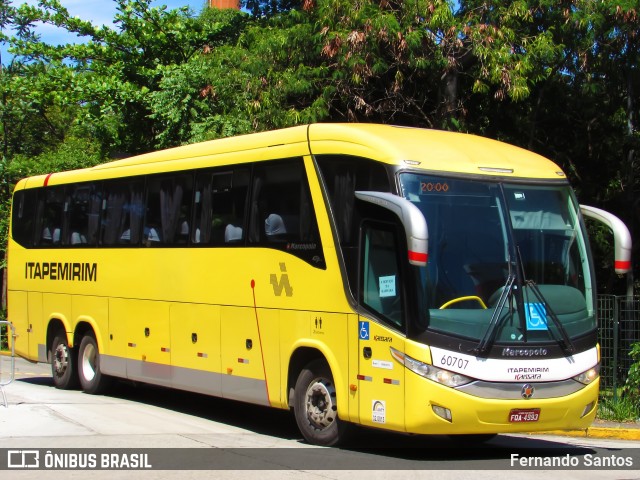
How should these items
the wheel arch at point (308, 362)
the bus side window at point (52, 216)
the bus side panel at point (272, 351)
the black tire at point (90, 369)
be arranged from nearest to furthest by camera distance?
the wheel arch at point (308, 362) < the bus side panel at point (272, 351) < the black tire at point (90, 369) < the bus side window at point (52, 216)

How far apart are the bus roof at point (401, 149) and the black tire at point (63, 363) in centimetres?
585

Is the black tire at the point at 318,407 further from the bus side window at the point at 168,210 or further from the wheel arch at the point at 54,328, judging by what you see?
the wheel arch at the point at 54,328

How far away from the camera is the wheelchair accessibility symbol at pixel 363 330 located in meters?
9.87

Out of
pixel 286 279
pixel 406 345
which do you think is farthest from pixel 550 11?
pixel 406 345

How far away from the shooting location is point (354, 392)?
32.8 feet

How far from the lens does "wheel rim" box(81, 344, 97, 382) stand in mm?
16078

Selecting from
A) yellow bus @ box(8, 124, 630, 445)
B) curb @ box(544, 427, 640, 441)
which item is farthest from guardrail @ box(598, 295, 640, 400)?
yellow bus @ box(8, 124, 630, 445)

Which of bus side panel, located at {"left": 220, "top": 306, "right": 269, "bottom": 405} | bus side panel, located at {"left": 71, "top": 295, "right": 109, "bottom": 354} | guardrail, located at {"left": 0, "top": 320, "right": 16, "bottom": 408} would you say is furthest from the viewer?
guardrail, located at {"left": 0, "top": 320, "right": 16, "bottom": 408}

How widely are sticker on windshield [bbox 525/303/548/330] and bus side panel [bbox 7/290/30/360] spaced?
441 inches

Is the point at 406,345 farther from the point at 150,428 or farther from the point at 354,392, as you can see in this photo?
the point at 150,428

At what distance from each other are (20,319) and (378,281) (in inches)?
417

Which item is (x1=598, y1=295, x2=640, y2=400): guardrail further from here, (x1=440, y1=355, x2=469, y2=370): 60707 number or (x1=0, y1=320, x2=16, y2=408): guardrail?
(x1=0, y1=320, x2=16, y2=408): guardrail

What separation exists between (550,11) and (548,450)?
8.11 metres

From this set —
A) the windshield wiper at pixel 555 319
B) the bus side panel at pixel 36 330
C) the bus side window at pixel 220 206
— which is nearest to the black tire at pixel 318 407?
the bus side window at pixel 220 206
